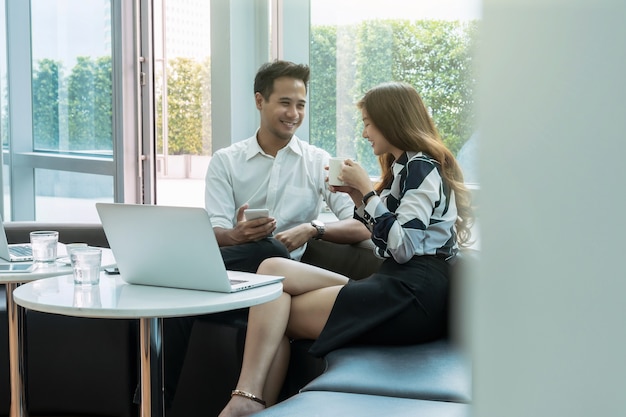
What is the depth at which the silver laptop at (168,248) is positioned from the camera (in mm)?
2162

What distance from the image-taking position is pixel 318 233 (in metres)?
3.38

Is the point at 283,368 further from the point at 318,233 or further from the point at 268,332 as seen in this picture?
the point at 318,233

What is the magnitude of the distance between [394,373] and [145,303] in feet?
2.45

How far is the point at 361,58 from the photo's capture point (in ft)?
13.9

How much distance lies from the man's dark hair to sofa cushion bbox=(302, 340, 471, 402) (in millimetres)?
1489

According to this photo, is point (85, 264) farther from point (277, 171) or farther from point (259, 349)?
point (277, 171)

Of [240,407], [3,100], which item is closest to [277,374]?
[240,407]

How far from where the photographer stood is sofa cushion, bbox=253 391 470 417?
1919 mm

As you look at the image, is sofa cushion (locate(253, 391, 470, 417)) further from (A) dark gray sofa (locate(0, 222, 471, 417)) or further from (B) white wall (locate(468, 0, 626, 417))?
(B) white wall (locate(468, 0, 626, 417))

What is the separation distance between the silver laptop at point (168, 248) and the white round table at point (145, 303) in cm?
3

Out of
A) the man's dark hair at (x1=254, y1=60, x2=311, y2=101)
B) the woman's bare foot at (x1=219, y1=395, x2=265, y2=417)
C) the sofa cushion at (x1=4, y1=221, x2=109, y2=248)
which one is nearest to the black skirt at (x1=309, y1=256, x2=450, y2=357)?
the woman's bare foot at (x1=219, y1=395, x2=265, y2=417)

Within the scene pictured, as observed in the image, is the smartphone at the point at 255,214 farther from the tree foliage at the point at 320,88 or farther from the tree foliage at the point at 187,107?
the tree foliage at the point at 187,107

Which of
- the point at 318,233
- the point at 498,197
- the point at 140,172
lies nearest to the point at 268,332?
the point at 318,233

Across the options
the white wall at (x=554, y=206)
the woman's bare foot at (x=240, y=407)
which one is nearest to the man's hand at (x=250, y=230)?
the woman's bare foot at (x=240, y=407)
